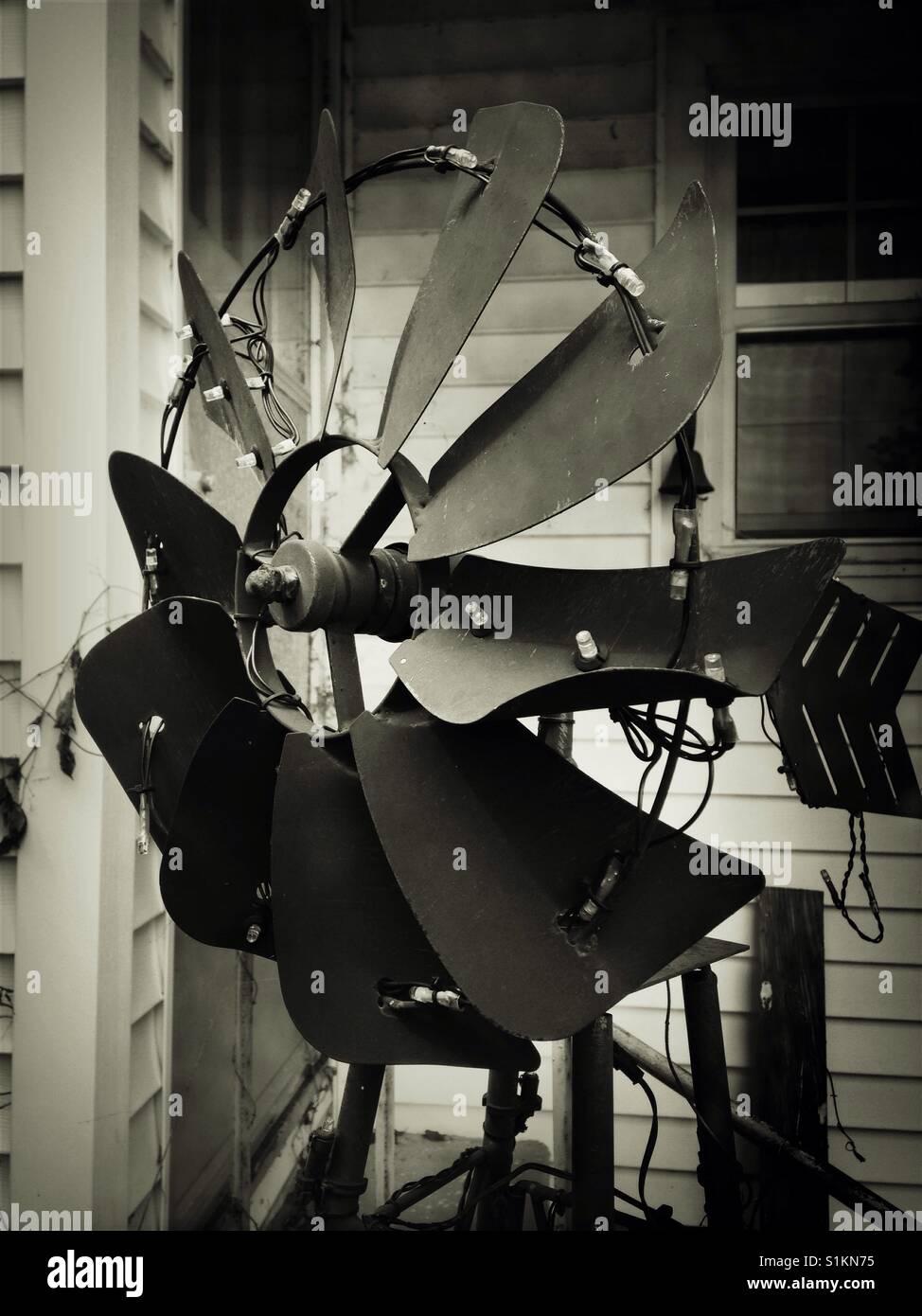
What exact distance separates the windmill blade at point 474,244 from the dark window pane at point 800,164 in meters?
1.52

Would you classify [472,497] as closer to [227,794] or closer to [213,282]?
[227,794]

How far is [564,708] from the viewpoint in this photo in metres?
0.99

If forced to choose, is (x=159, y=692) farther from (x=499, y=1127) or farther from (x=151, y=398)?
(x=499, y=1127)

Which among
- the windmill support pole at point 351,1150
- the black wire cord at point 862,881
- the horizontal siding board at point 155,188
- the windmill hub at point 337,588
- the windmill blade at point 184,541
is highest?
the horizontal siding board at point 155,188

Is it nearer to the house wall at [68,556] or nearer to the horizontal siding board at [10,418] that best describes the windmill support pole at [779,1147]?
the house wall at [68,556]

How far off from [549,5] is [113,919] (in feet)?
8.07

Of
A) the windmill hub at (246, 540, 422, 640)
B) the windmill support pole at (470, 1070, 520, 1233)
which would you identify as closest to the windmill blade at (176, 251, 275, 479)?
the windmill hub at (246, 540, 422, 640)

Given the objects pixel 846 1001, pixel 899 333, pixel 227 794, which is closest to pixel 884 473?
pixel 899 333

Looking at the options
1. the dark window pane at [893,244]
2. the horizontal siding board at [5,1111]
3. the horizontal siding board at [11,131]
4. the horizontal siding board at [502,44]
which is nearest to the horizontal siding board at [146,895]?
the horizontal siding board at [5,1111]

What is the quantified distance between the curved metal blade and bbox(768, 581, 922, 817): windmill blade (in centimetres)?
82

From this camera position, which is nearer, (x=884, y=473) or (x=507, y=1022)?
(x=507, y=1022)

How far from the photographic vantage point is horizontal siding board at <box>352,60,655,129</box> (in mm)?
2344

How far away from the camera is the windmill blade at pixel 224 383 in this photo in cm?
139

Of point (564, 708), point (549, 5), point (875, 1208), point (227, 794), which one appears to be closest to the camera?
point (564, 708)
